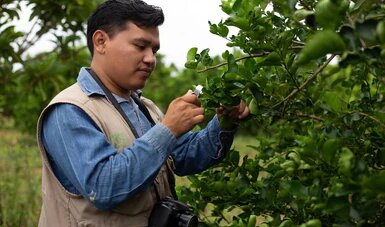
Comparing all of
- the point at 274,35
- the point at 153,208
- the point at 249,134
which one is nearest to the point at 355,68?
the point at 274,35

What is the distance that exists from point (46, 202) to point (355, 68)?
3.60ft

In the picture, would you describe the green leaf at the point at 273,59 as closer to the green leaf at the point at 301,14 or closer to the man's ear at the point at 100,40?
the green leaf at the point at 301,14

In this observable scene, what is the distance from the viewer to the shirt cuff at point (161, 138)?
194 centimetres

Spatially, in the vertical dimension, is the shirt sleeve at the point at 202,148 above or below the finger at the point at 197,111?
below

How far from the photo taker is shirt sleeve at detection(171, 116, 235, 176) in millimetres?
2303

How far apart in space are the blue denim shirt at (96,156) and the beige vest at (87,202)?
0.02 metres

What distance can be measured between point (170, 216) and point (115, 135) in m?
0.31

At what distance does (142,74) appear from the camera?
2156mm

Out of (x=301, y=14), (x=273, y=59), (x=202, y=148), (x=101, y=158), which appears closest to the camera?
(x=301, y=14)

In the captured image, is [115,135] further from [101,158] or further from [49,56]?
[49,56]

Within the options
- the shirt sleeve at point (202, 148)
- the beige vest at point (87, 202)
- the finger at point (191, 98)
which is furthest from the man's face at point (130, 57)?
the shirt sleeve at point (202, 148)

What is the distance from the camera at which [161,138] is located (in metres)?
1.95

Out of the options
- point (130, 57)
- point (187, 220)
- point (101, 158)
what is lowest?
point (187, 220)

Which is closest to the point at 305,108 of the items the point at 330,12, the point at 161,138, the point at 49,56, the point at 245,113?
the point at 245,113
